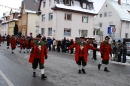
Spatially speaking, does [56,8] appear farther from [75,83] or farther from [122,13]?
[75,83]

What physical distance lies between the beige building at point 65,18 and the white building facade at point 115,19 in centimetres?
983

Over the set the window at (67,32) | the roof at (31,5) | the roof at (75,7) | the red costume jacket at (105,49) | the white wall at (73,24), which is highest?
the roof at (31,5)

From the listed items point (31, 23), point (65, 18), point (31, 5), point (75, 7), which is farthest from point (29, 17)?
point (65, 18)

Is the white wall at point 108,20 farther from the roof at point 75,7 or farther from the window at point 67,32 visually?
the window at point 67,32

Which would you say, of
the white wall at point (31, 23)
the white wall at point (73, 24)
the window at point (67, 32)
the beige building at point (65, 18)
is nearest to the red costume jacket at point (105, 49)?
the beige building at point (65, 18)

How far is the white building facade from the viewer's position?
49531 mm

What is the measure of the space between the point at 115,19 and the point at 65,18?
17328 millimetres

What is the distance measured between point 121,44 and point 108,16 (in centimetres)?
3717

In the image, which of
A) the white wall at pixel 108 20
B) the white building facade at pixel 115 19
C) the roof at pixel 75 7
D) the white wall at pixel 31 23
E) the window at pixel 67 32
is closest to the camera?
the roof at pixel 75 7

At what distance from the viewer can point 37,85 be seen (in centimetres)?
773

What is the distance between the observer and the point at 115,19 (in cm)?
5069

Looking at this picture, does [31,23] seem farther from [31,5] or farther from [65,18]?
[65,18]

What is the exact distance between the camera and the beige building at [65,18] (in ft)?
121

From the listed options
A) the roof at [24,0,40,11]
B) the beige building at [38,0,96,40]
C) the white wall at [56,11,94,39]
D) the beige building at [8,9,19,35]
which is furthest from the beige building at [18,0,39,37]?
the white wall at [56,11,94,39]
